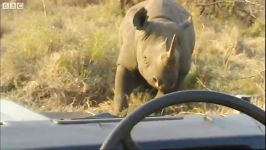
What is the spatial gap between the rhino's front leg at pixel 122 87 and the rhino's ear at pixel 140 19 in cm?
47

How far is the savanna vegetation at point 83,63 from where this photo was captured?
8.55 metres

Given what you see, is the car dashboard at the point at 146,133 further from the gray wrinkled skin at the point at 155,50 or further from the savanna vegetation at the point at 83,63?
the gray wrinkled skin at the point at 155,50

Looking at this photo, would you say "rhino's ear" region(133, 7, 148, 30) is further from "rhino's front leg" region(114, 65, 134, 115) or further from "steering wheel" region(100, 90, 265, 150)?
"steering wheel" region(100, 90, 265, 150)

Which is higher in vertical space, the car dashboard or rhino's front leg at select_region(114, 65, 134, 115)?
the car dashboard

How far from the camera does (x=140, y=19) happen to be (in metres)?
8.09

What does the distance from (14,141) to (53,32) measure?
9507mm

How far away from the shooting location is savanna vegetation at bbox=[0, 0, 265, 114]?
8546mm

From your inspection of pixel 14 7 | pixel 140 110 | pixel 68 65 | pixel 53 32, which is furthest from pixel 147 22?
pixel 140 110

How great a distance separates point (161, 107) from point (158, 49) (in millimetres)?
5504

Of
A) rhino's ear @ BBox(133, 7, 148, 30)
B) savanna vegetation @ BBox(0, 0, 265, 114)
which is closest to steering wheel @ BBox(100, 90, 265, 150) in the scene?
savanna vegetation @ BBox(0, 0, 265, 114)

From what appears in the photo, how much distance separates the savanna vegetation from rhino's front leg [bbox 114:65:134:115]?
0.10m

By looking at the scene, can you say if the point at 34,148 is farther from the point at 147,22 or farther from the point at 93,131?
the point at 147,22

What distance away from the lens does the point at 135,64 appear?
8.03 meters

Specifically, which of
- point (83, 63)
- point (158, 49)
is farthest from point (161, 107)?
point (83, 63)
